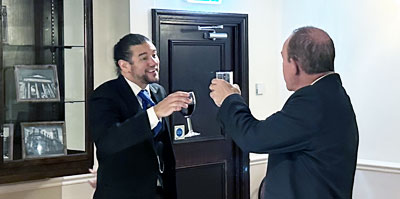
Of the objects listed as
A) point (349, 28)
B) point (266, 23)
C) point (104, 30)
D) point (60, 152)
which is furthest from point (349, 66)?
point (60, 152)

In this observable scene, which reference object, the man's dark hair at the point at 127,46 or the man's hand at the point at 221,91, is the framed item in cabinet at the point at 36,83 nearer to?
the man's dark hair at the point at 127,46

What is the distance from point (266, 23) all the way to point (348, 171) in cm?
313

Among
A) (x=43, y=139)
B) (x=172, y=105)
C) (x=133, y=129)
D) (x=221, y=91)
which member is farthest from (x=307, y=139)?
(x=43, y=139)

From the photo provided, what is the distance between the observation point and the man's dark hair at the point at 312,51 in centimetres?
185

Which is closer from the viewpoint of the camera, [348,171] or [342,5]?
[348,171]

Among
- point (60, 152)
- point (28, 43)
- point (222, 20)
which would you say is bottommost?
point (60, 152)

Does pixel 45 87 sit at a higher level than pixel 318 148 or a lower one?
higher

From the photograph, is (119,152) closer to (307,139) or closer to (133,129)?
(133,129)

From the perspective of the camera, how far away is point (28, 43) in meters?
3.36

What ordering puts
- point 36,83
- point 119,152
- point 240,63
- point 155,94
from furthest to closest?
1. point 240,63
2. point 36,83
3. point 155,94
4. point 119,152

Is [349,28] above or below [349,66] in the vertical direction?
above

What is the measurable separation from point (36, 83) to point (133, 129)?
136 cm

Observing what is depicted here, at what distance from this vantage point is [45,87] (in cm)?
336

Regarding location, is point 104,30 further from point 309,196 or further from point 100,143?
point 309,196
